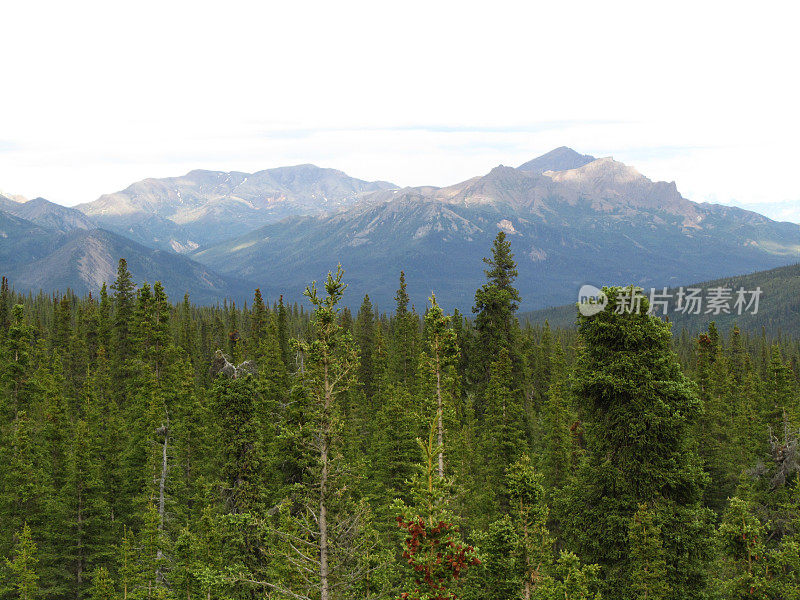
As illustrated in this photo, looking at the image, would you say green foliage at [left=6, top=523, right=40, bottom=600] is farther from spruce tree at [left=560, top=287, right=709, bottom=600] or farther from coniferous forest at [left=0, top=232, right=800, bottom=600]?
spruce tree at [left=560, top=287, right=709, bottom=600]

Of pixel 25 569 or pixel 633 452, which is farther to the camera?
pixel 25 569

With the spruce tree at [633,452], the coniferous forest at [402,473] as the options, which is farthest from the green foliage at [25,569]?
the spruce tree at [633,452]

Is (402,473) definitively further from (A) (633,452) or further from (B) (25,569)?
(B) (25,569)

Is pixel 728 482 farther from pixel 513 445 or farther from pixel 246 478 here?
pixel 246 478

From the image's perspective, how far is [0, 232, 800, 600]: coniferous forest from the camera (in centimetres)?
2305

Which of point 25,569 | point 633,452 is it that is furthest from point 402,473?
point 25,569

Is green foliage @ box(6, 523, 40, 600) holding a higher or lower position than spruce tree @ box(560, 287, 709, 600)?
lower

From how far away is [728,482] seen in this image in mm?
61438

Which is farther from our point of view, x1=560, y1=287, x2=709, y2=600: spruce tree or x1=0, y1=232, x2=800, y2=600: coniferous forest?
x1=560, y1=287, x2=709, y2=600: spruce tree

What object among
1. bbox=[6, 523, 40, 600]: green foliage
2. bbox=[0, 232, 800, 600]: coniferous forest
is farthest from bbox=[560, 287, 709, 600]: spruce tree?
bbox=[6, 523, 40, 600]: green foliage

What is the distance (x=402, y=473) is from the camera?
47.3 metres

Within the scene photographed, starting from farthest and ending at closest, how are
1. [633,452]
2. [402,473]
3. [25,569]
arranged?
[402,473] < [25,569] < [633,452]

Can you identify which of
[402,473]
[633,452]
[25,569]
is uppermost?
[633,452]

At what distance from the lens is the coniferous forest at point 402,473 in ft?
75.6
